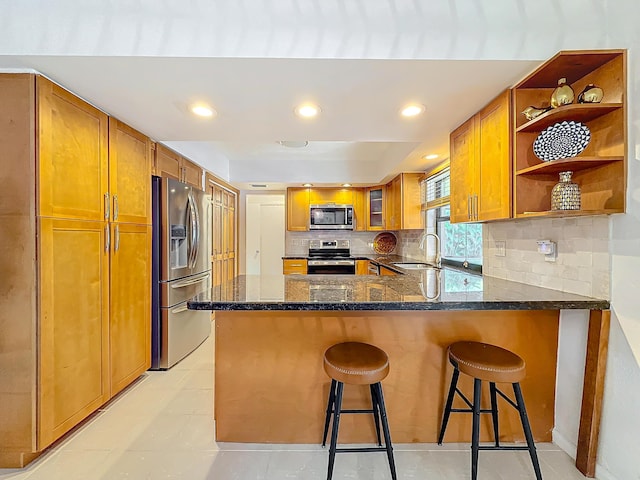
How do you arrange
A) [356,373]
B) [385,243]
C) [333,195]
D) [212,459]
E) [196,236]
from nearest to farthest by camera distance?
[356,373]
[212,459]
[196,236]
[333,195]
[385,243]

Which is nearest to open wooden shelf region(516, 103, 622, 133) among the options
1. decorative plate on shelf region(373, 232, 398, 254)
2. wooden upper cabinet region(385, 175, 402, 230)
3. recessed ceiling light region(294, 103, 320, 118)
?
recessed ceiling light region(294, 103, 320, 118)

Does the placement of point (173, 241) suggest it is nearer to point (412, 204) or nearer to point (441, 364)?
point (441, 364)

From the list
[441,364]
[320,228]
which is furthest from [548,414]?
[320,228]

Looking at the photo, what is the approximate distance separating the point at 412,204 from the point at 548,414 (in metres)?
2.66

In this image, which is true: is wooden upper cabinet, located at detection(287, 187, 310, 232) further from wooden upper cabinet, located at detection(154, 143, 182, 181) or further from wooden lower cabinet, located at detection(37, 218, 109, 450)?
wooden lower cabinet, located at detection(37, 218, 109, 450)

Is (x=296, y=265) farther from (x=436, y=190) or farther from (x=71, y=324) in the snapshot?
(x=71, y=324)

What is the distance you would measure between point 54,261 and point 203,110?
1.23 metres

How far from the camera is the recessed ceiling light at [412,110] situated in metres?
1.94

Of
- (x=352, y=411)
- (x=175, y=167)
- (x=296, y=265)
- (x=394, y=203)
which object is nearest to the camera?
(x=352, y=411)

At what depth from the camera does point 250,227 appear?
586 cm

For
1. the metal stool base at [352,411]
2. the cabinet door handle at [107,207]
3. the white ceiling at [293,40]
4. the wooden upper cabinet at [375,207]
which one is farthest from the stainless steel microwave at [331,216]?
the metal stool base at [352,411]

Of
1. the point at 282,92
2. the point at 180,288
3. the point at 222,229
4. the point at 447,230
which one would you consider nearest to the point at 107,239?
the point at 180,288

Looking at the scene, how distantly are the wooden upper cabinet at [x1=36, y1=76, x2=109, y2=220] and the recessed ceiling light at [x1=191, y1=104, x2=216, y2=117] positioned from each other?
2.10 ft

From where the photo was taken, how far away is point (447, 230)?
3664 millimetres
